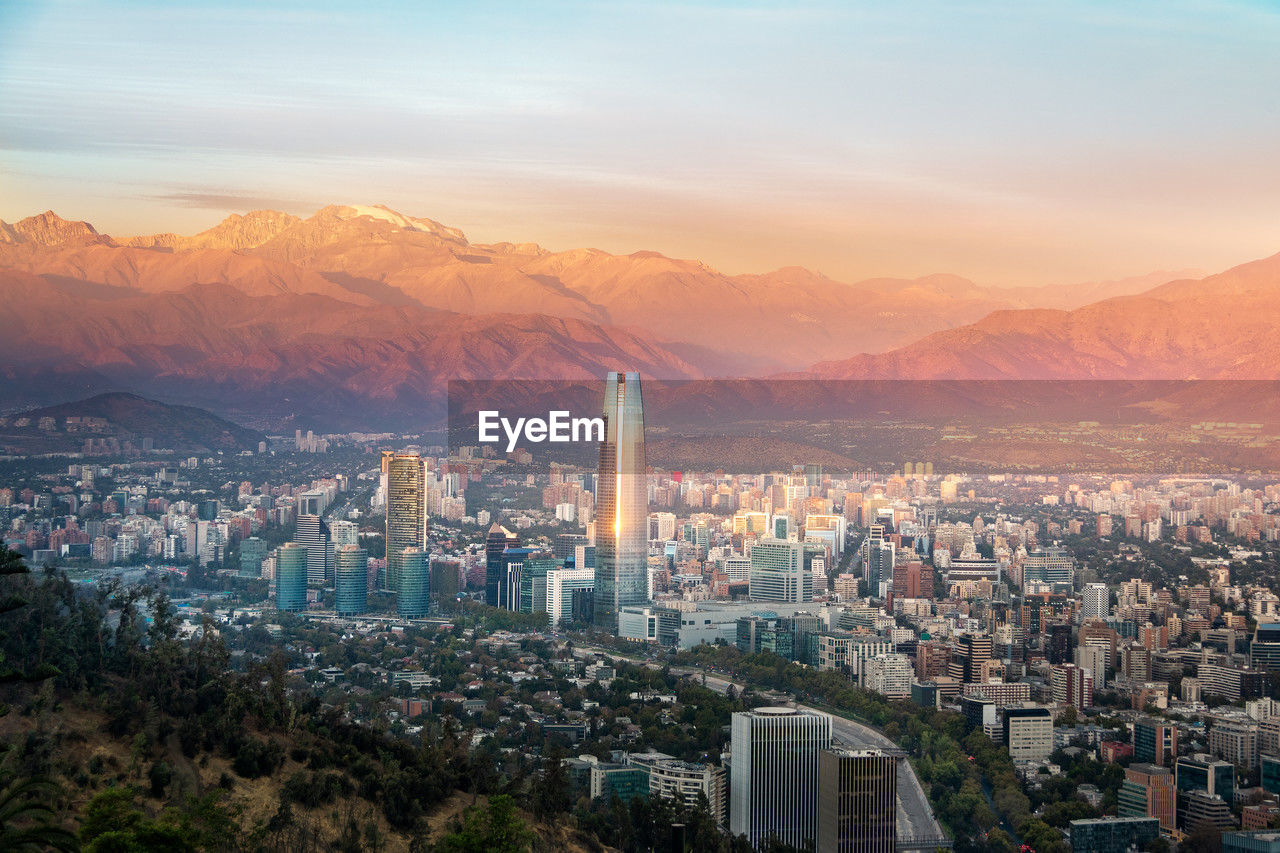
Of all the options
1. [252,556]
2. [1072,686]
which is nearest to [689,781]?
[1072,686]

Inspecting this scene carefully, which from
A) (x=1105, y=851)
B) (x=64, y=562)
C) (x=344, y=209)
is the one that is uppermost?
(x=344, y=209)

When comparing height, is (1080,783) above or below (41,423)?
below

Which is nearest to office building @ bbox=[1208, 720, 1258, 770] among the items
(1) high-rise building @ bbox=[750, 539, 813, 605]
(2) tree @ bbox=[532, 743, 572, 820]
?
(2) tree @ bbox=[532, 743, 572, 820]

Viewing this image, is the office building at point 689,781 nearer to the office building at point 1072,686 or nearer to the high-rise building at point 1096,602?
the office building at point 1072,686

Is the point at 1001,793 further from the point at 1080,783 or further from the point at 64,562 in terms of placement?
the point at 64,562

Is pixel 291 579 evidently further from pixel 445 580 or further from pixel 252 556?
pixel 445 580

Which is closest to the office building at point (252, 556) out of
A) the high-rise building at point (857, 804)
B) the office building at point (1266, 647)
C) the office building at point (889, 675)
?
the office building at point (889, 675)

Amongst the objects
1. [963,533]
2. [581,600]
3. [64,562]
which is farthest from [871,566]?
[64,562]

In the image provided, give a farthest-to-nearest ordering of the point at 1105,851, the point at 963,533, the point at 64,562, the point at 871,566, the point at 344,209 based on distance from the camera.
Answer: the point at 344,209
the point at 963,533
the point at 871,566
the point at 64,562
the point at 1105,851
